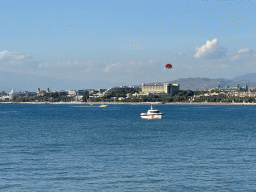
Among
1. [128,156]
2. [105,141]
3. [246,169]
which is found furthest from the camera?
[105,141]

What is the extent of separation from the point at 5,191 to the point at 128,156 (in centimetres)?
1330

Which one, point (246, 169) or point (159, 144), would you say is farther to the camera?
point (159, 144)

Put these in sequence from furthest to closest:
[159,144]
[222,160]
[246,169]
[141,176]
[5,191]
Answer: [159,144], [222,160], [246,169], [141,176], [5,191]

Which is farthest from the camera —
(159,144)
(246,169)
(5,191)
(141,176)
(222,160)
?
(159,144)

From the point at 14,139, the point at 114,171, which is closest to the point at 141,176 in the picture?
the point at 114,171

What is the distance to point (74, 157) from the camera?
3331 cm

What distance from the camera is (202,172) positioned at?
2725 cm

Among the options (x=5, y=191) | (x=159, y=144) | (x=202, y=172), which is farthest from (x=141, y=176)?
(x=159, y=144)

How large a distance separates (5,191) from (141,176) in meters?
8.68

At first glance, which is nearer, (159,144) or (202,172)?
(202,172)

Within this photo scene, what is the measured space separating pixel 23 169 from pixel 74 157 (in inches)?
227

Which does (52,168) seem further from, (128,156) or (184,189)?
(184,189)

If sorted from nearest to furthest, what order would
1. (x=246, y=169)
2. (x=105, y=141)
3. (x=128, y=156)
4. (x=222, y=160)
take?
1. (x=246, y=169)
2. (x=222, y=160)
3. (x=128, y=156)
4. (x=105, y=141)

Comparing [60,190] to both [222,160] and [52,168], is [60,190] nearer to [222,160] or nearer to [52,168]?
[52,168]
